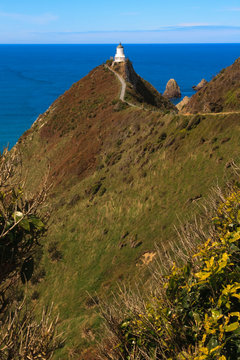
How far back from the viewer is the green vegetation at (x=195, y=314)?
502 cm

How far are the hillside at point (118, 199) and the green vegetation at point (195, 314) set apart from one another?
749 cm

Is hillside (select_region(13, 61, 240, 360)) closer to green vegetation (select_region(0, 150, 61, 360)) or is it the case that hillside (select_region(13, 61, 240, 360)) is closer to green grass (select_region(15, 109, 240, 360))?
green grass (select_region(15, 109, 240, 360))

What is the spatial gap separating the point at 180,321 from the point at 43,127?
214 feet

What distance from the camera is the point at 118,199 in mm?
33031

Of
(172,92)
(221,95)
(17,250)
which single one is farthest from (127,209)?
(172,92)

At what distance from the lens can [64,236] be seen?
32594 mm

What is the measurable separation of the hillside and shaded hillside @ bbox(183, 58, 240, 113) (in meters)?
16.4

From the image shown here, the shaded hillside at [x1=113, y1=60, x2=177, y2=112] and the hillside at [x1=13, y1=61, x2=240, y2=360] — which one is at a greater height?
the shaded hillside at [x1=113, y1=60, x2=177, y2=112]

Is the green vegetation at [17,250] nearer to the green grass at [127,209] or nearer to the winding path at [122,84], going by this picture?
the green grass at [127,209]

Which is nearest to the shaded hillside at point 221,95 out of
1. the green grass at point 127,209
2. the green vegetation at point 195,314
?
the green grass at point 127,209

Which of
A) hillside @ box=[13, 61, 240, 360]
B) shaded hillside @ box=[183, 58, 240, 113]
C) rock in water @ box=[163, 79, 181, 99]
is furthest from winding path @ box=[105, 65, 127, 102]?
rock in water @ box=[163, 79, 181, 99]

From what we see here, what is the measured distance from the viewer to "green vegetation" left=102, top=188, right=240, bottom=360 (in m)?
5.02

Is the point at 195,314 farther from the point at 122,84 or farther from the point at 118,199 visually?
the point at 122,84

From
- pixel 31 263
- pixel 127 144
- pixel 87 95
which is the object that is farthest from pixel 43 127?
pixel 31 263
